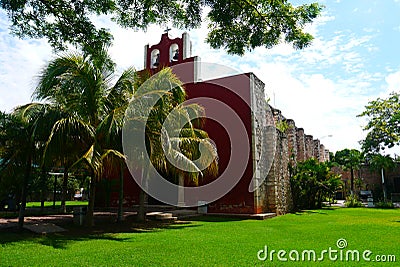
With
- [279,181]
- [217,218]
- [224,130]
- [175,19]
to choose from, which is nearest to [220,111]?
[224,130]

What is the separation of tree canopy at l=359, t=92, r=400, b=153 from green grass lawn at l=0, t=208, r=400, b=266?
17.5 meters

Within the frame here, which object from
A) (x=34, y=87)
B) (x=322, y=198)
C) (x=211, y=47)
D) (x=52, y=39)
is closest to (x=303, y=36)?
(x=211, y=47)

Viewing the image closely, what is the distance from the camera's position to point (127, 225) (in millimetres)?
10000

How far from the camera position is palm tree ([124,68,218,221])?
30.6ft

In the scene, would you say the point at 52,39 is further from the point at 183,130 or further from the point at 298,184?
the point at 298,184

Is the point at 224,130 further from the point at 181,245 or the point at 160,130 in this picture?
the point at 181,245

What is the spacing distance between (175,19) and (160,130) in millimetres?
4907

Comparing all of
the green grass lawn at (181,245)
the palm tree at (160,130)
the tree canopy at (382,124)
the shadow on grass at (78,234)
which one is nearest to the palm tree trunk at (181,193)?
the palm tree at (160,130)

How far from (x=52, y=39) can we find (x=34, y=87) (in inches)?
154

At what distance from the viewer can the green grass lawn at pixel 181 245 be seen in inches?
215

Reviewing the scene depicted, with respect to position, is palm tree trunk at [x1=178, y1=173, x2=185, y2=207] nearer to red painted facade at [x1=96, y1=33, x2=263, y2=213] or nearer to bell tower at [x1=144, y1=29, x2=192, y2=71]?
red painted facade at [x1=96, y1=33, x2=263, y2=213]

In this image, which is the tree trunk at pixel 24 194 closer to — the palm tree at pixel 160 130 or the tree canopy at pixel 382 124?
the palm tree at pixel 160 130

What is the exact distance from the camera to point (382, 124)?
81.5 ft

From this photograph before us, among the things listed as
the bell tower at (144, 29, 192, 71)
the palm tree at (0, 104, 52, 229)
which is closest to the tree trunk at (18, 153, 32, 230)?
the palm tree at (0, 104, 52, 229)
